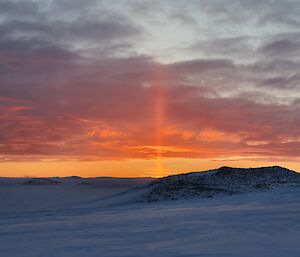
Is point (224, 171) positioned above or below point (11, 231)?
above

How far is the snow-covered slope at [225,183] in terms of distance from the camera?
26.9 metres

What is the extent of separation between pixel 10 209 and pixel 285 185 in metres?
16.0

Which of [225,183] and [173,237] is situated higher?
[225,183]

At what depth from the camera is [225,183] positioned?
2905cm

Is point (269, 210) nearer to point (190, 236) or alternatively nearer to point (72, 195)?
point (190, 236)

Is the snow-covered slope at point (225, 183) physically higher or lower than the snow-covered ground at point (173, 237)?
higher

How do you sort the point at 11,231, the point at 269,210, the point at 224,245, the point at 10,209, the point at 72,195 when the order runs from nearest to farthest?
the point at 224,245, the point at 11,231, the point at 269,210, the point at 10,209, the point at 72,195

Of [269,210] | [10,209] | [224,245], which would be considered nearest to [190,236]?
[224,245]

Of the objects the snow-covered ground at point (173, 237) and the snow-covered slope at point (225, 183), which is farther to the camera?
the snow-covered slope at point (225, 183)

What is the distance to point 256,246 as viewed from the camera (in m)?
9.17

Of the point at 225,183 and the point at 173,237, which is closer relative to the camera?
the point at 173,237

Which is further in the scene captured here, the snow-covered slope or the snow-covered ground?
the snow-covered slope

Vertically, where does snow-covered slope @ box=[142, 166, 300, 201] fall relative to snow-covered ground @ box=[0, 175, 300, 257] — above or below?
above

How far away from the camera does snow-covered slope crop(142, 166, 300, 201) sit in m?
26.9
